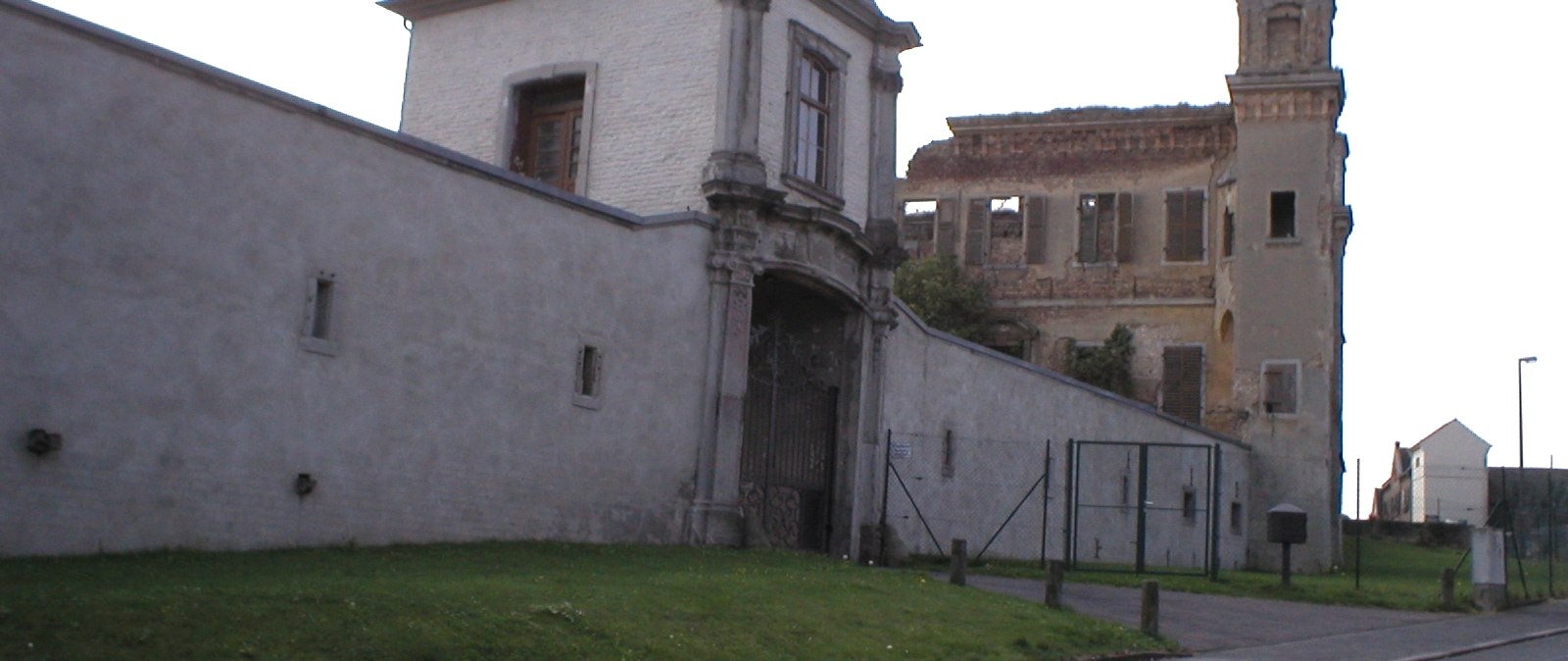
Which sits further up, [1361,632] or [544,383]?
[544,383]

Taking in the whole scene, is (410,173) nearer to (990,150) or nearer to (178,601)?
(178,601)

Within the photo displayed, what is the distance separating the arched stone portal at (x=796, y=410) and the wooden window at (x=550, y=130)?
338 centimetres

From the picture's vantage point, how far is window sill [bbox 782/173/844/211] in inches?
947

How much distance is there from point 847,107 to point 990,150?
1974cm

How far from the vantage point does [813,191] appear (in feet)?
80.9

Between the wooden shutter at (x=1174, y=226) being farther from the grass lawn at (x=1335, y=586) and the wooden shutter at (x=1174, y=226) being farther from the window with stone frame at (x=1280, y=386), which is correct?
the grass lawn at (x=1335, y=586)

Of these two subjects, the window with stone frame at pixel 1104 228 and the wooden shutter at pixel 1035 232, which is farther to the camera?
the wooden shutter at pixel 1035 232

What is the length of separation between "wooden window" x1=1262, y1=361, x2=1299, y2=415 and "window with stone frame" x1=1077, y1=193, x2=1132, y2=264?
5326 millimetres

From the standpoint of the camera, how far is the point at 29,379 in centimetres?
1365

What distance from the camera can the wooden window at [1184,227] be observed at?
4209cm

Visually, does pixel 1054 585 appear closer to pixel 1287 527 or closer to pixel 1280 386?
pixel 1287 527

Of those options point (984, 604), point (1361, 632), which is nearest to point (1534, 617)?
point (1361, 632)

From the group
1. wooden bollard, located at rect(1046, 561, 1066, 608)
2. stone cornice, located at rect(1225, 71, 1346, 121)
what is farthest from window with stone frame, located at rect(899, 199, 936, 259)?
wooden bollard, located at rect(1046, 561, 1066, 608)

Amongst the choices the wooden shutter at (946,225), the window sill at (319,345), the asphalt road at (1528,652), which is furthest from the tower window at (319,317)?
the wooden shutter at (946,225)
